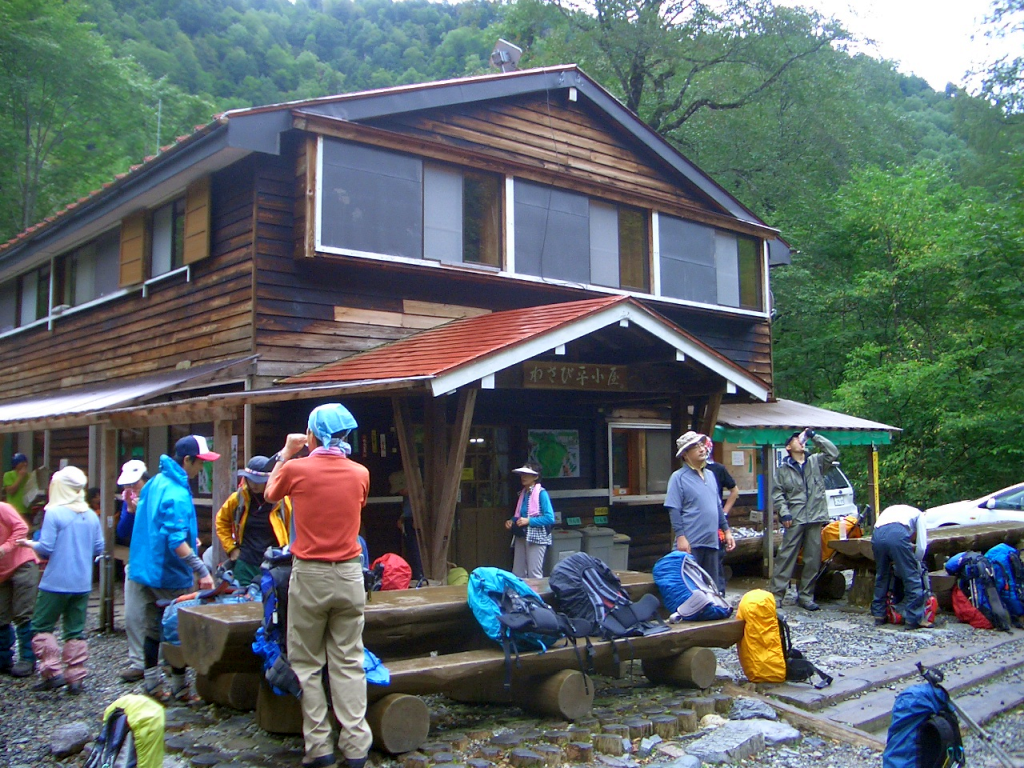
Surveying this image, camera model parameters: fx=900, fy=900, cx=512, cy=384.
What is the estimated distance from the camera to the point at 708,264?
49.4ft

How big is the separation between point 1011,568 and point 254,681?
854 centimetres

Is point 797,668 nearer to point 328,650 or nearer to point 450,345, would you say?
point 328,650

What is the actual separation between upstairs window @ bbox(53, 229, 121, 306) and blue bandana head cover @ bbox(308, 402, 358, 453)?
10.3 meters

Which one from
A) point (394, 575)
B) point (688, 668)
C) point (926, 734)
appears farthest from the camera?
point (394, 575)

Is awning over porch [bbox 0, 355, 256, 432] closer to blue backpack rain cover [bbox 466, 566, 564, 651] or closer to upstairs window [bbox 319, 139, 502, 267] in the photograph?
upstairs window [bbox 319, 139, 502, 267]

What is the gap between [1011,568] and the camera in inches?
404

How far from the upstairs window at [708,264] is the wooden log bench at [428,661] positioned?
812cm

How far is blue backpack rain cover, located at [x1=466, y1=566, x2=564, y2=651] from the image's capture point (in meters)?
5.99

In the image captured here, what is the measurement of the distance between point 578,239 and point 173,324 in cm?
582

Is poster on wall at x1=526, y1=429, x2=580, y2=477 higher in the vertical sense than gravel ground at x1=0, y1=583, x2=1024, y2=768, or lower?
higher

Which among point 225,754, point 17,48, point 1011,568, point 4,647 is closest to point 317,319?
point 4,647

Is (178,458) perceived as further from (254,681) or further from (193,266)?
(193,266)

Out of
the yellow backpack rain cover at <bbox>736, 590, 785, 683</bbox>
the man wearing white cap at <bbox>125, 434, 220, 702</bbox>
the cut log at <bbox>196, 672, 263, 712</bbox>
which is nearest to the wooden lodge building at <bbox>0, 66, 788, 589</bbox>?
the man wearing white cap at <bbox>125, 434, 220, 702</bbox>

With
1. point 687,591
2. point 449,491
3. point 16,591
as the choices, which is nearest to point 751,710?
point 687,591
